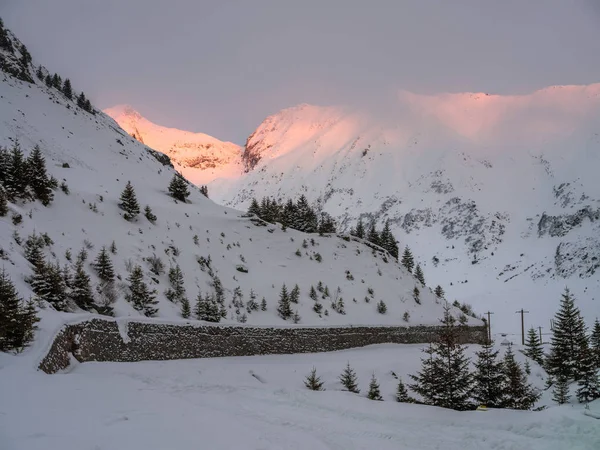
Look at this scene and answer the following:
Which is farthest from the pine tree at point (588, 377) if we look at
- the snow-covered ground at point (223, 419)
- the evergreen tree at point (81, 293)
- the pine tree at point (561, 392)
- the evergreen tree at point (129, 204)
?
the evergreen tree at point (129, 204)

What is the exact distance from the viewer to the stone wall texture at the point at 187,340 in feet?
42.5

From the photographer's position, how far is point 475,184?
340ft

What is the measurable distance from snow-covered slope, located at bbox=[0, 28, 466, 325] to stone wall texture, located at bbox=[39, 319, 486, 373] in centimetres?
183

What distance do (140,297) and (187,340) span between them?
3166mm

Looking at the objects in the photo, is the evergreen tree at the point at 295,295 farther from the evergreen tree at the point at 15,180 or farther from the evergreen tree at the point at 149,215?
the evergreen tree at the point at 15,180

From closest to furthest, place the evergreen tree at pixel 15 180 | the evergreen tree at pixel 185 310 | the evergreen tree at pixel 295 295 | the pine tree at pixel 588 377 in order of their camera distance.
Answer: the pine tree at pixel 588 377, the evergreen tree at pixel 15 180, the evergreen tree at pixel 185 310, the evergreen tree at pixel 295 295

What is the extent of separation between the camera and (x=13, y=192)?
20719 mm

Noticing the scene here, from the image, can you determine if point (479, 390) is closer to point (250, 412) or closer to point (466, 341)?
point (250, 412)

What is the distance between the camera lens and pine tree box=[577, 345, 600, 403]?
19.3m

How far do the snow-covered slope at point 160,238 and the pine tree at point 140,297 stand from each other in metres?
0.39

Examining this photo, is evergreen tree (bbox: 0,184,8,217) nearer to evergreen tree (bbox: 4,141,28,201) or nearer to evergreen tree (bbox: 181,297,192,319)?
evergreen tree (bbox: 4,141,28,201)

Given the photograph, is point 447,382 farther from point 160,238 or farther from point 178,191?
point 178,191

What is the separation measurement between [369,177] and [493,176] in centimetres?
3277

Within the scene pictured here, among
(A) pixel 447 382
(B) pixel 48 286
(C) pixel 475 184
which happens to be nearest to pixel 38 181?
(B) pixel 48 286
